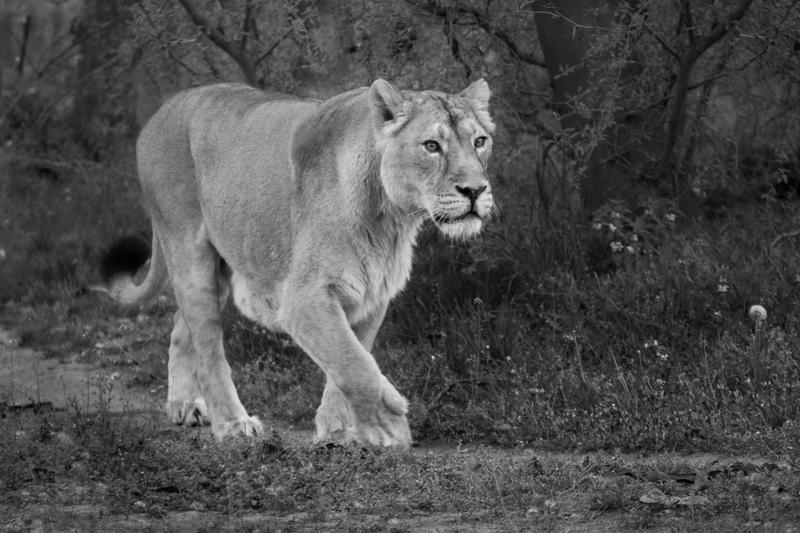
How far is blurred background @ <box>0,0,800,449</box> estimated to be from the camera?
573 centimetres

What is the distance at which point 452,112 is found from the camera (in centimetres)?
541

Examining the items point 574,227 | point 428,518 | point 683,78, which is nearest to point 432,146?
point 428,518

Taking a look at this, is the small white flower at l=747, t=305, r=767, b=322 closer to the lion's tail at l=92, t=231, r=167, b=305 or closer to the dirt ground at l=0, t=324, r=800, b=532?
the dirt ground at l=0, t=324, r=800, b=532

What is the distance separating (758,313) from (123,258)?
346 cm

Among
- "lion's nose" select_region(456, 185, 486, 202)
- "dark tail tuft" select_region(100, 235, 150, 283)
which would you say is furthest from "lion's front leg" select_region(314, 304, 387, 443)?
"dark tail tuft" select_region(100, 235, 150, 283)

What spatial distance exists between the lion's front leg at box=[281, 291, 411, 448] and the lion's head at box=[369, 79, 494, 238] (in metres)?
0.57

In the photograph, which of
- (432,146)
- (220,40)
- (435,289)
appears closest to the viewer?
(432,146)

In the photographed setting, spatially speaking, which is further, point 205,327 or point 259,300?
point 205,327

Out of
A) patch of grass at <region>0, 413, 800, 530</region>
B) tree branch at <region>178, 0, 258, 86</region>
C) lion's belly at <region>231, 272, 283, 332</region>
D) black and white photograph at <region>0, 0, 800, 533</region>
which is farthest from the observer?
tree branch at <region>178, 0, 258, 86</region>

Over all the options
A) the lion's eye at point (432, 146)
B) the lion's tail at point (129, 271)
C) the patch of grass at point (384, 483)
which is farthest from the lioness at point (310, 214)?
the patch of grass at point (384, 483)

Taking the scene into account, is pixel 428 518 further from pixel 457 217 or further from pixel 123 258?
pixel 123 258

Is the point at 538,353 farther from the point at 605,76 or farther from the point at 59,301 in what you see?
the point at 59,301

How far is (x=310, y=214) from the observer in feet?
18.3

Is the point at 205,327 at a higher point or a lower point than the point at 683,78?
lower
